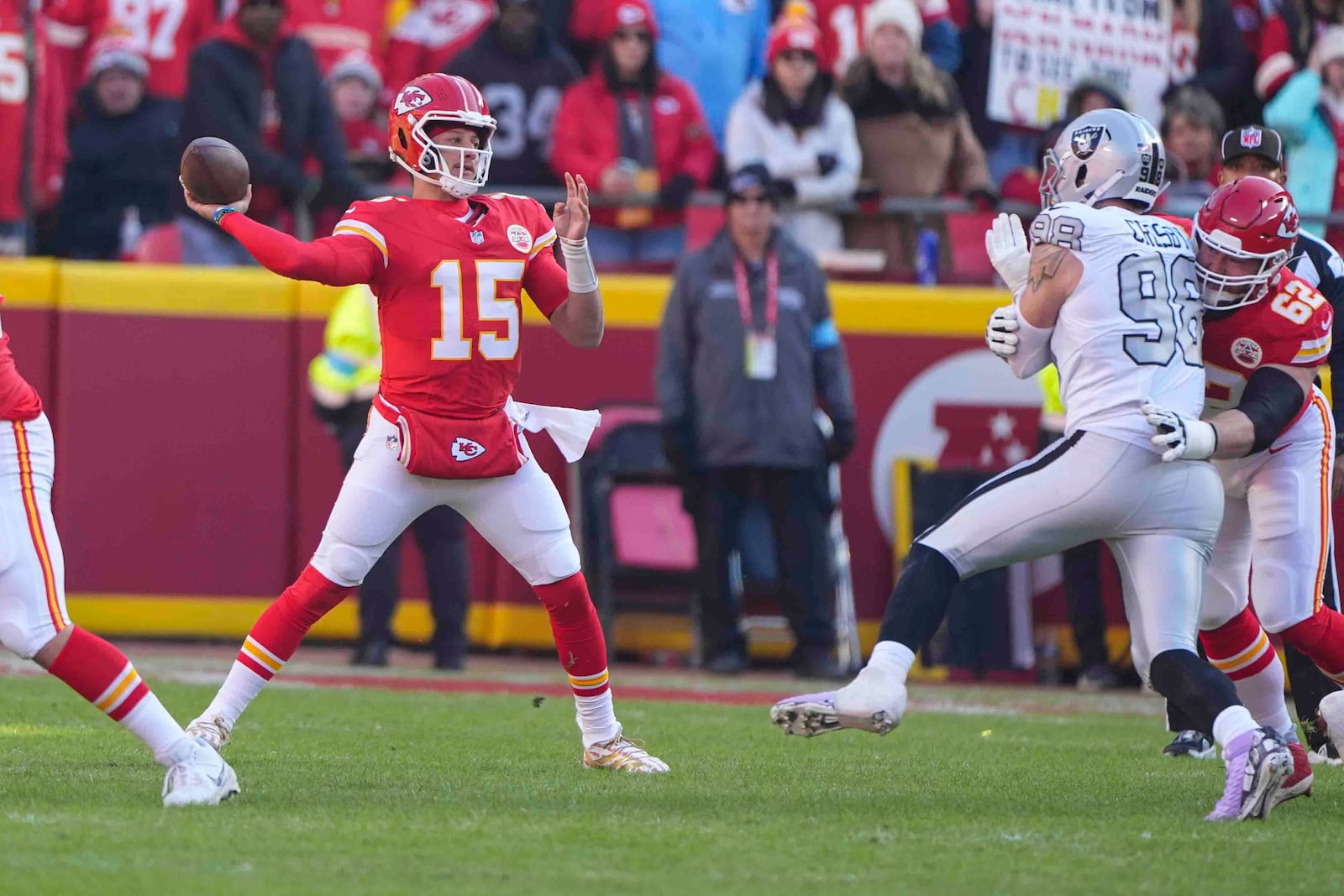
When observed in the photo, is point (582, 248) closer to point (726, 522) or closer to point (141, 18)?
point (726, 522)

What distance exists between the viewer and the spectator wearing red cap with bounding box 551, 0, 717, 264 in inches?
405

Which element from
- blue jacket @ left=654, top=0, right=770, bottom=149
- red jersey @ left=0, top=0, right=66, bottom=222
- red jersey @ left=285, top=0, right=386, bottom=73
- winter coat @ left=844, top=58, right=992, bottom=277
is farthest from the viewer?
blue jacket @ left=654, top=0, right=770, bottom=149

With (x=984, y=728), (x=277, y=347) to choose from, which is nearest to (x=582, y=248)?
(x=984, y=728)

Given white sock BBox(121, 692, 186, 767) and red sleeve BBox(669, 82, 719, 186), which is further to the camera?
red sleeve BBox(669, 82, 719, 186)

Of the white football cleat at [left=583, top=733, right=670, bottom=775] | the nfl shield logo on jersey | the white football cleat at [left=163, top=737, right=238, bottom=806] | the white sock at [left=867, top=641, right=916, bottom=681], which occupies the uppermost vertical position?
the nfl shield logo on jersey

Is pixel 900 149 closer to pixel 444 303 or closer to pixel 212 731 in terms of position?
pixel 444 303

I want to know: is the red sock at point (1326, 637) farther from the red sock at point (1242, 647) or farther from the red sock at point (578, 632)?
the red sock at point (578, 632)

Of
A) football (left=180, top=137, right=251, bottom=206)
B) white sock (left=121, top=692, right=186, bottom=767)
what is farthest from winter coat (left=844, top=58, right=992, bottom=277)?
white sock (left=121, top=692, right=186, bottom=767)

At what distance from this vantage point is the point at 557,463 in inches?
413

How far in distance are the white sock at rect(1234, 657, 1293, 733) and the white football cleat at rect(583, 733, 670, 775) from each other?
1.64m

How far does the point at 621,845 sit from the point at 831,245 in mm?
6650

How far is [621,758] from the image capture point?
18.7 ft

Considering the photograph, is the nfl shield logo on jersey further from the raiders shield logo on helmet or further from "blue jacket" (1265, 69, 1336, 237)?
"blue jacket" (1265, 69, 1336, 237)

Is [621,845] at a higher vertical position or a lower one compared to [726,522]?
higher
